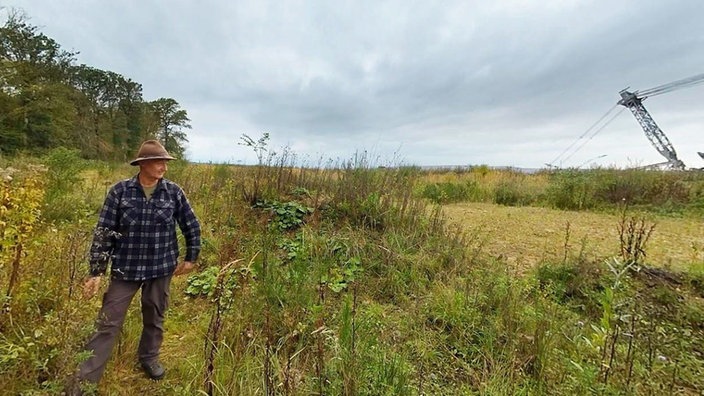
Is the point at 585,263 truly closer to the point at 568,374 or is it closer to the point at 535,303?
the point at 535,303

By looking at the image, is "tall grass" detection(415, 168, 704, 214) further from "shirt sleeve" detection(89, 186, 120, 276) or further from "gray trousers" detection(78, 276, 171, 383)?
"shirt sleeve" detection(89, 186, 120, 276)

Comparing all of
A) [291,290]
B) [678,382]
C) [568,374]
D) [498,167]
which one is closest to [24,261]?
[291,290]

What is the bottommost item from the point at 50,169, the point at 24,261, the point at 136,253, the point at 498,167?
the point at 24,261

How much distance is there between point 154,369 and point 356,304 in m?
1.51

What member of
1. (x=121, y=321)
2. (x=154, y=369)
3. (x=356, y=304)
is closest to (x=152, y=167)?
(x=121, y=321)

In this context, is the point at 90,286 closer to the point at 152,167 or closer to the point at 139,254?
the point at 139,254

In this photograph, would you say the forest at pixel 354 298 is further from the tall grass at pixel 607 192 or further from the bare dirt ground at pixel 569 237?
the tall grass at pixel 607 192

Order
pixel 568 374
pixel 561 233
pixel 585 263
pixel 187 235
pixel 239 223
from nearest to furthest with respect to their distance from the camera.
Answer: pixel 568 374 < pixel 187 235 < pixel 585 263 < pixel 239 223 < pixel 561 233

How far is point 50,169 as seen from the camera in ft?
18.1

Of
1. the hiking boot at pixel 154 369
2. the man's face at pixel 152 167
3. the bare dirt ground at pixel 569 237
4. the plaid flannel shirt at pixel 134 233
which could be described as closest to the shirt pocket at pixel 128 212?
the plaid flannel shirt at pixel 134 233

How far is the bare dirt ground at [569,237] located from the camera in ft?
14.3

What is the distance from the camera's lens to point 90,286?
2.00 meters

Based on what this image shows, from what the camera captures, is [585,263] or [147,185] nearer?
[147,185]

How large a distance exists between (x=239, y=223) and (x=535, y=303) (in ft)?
13.2
